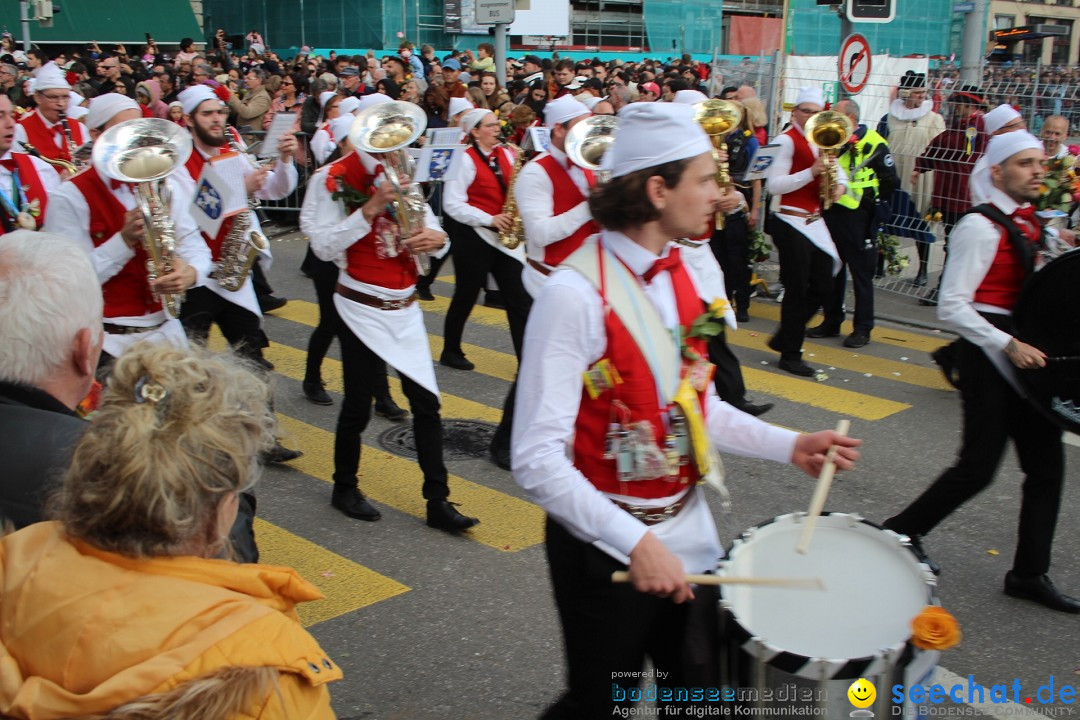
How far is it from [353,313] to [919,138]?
810cm

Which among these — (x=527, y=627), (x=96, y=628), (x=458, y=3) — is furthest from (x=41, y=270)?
(x=458, y=3)

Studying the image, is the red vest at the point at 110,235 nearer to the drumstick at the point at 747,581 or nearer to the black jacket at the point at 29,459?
the black jacket at the point at 29,459

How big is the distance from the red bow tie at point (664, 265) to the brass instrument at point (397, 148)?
256 cm

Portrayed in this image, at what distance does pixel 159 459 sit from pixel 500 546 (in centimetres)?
348

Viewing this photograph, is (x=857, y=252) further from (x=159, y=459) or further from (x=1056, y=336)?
(x=159, y=459)

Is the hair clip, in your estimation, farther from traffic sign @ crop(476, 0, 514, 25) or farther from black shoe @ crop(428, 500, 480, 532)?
traffic sign @ crop(476, 0, 514, 25)

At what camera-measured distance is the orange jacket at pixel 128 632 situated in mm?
1737

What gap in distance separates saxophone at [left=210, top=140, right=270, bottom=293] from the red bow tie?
3.65 meters

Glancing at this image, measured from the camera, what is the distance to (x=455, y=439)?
6.78m

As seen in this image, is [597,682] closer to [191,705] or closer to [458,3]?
[191,705]

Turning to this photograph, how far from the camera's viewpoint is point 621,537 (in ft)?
8.09

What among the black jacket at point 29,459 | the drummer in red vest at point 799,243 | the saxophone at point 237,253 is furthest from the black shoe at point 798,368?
the black jacket at point 29,459

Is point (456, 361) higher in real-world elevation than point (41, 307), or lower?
lower

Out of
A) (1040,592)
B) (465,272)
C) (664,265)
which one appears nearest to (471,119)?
(465,272)
